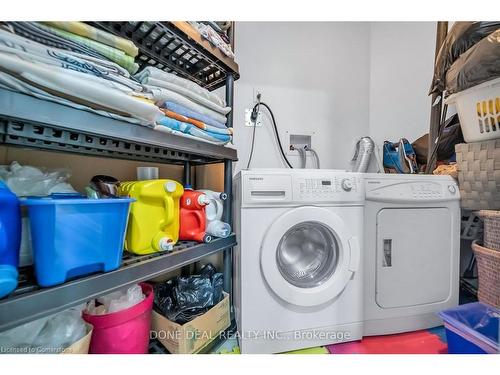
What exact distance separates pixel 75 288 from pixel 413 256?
1.29 m

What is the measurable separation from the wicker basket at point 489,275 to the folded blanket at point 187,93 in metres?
1.30

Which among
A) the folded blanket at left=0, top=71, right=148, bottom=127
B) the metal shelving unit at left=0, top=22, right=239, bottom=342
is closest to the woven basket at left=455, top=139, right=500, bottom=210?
the metal shelving unit at left=0, top=22, right=239, bottom=342

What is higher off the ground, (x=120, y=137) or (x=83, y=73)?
(x=83, y=73)

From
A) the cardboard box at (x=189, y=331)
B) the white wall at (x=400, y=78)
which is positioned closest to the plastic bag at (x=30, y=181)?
the cardboard box at (x=189, y=331)

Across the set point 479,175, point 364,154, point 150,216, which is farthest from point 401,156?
point 150,216

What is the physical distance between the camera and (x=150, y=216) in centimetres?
66

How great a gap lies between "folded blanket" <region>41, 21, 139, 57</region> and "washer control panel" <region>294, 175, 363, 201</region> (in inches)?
29.0

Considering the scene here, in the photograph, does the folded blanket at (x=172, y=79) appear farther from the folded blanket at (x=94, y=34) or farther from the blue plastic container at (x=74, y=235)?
the blue plastic container at (x=74, y=235)

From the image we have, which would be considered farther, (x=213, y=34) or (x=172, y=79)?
(x=213, y=34)

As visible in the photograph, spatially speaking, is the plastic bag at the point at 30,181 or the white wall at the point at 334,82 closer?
the plastic bag at the point at 30,181

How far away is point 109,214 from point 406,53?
2271mm

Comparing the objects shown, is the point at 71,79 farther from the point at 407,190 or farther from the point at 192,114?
the point at 407,190

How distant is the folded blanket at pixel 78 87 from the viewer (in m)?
0.39
